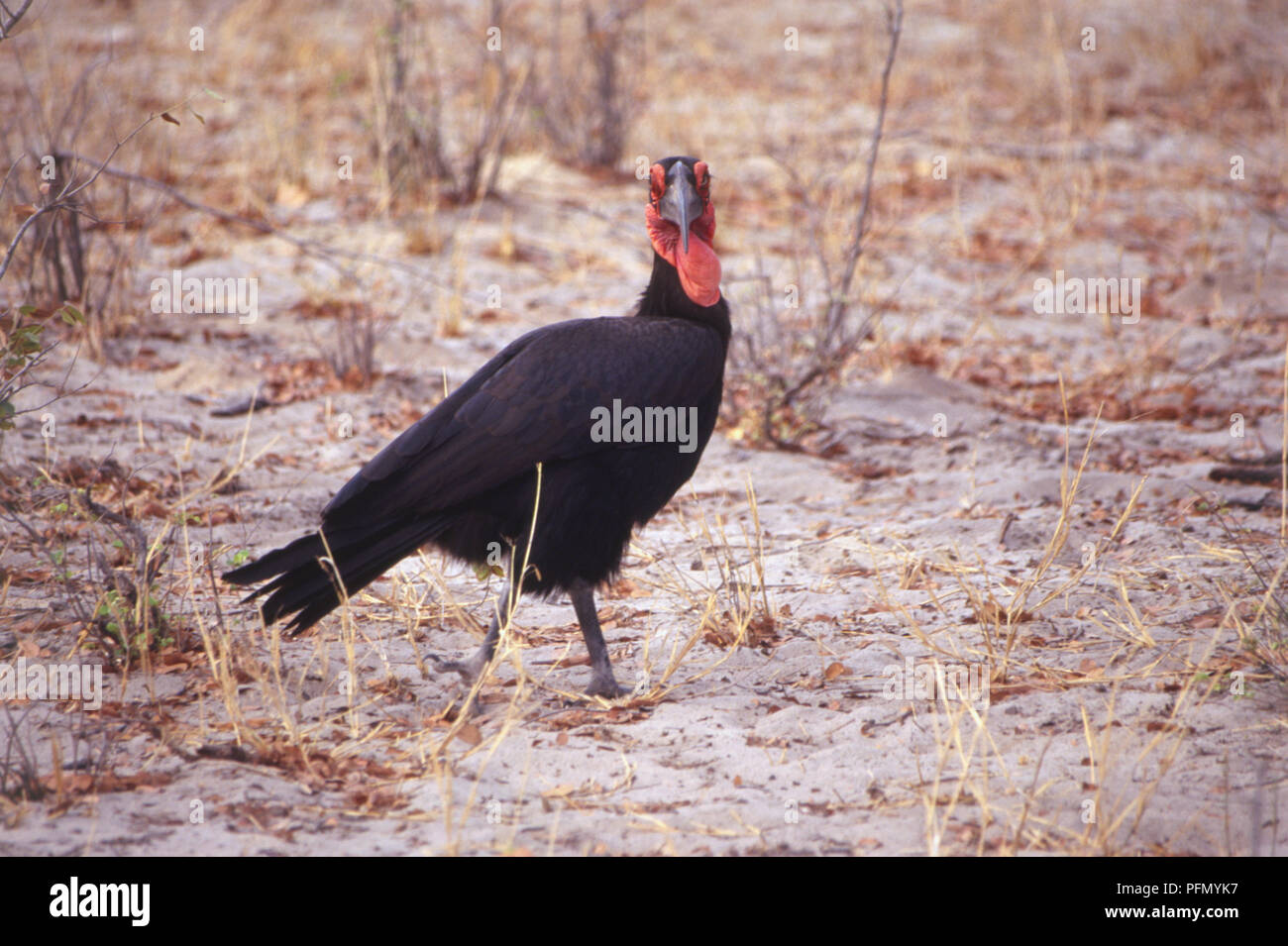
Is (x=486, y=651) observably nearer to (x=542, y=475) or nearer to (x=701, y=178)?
(x=542, y=475)

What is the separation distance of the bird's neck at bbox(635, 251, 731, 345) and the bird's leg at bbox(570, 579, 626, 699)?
3.01 ft

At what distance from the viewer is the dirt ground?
2.86 metres

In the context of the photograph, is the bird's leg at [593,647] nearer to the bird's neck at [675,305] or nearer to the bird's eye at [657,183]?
the bird's neck at [675,305]

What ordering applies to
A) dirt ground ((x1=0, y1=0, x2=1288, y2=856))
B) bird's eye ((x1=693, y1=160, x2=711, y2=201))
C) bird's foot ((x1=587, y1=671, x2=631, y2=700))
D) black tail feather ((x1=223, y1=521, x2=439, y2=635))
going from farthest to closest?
bird's eye ((x1=693, y1=160, x2=711, y2=201)) → bird's foot ((x1=587, y1=671, x2=631, y2=700)) → black tail feather ((x1=223, y1=521, x2=439, y2=635)) → dirt ground ((x1=0, y1=0, x2=1288, y2=856))

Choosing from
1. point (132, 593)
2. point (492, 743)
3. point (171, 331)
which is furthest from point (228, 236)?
point (492, 743)

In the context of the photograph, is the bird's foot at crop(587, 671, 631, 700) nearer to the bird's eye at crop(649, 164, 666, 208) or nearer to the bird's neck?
the bird's neck

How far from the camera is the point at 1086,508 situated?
4.76 metres

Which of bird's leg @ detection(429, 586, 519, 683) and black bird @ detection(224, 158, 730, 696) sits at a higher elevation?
black bird @ detection(224, 158, 730, 696)

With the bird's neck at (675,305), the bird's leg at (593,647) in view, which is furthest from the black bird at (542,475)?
the bird's neck at (675,305)

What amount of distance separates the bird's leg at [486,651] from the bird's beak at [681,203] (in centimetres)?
120

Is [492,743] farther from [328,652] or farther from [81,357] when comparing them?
[81,357]

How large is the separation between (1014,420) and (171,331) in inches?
181

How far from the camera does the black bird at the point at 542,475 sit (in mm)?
3420

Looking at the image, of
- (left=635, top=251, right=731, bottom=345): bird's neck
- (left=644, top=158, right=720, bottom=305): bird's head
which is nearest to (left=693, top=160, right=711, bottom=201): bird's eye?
(left=644, top=158, right=720, bottom=305): bird's head
